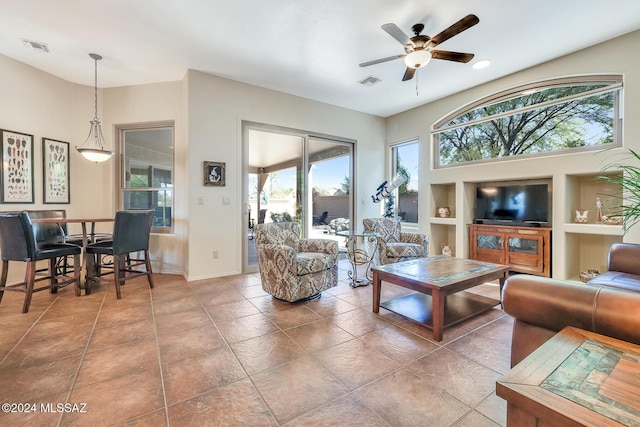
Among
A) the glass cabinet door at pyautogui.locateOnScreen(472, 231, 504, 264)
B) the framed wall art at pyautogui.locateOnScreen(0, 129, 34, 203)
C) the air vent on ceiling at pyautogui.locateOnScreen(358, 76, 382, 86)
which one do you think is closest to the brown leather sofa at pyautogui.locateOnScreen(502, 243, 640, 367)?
the glass cabinet door at pyautogui.locateOnScreen(472, 231, 504, 264)

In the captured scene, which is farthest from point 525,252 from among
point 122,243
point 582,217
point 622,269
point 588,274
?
point 122,243

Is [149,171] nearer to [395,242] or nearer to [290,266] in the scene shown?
[290,266]

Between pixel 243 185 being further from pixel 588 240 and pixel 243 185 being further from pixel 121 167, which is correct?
pixel 588 240

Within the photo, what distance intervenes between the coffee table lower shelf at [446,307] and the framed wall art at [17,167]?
4711mm

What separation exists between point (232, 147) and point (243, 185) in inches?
22.9

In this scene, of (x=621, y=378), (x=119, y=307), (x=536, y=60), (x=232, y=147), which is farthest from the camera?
(x=232, y=147)

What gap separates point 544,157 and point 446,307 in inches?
102

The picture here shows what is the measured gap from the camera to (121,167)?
426cm

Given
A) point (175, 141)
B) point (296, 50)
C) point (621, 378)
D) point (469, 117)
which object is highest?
point (296, 50)

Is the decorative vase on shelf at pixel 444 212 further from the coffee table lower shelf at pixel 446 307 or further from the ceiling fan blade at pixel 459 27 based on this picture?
the ceiling fan blade at pixel 459 27

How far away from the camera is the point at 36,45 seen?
10.3 feet

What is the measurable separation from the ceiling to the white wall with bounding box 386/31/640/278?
16 cm

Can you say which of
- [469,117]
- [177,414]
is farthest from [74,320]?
[469,117]

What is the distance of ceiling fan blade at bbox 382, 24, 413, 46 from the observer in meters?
2.26
